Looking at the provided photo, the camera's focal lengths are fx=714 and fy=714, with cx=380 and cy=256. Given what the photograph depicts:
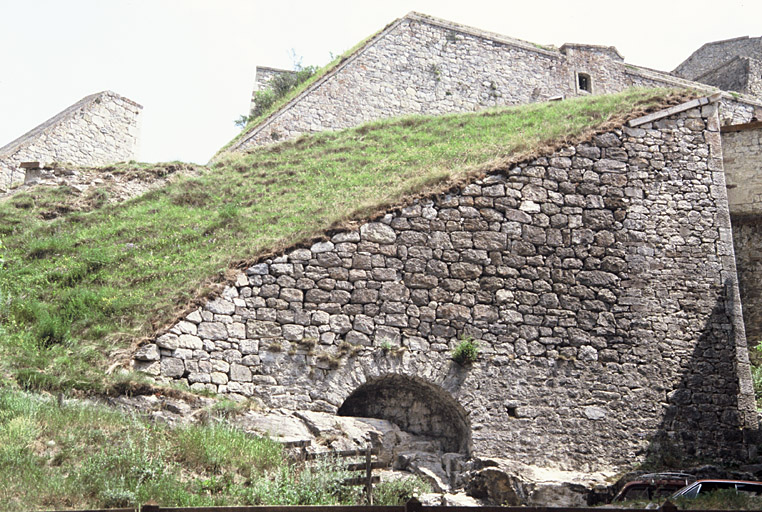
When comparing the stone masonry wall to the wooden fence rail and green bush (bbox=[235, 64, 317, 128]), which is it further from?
green bush (bbox=[235, 64, 317, 128])

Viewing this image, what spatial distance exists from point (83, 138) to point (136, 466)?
50.7 ft

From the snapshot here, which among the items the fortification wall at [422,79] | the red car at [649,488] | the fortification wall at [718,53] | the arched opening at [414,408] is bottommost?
the red car at [649,488]

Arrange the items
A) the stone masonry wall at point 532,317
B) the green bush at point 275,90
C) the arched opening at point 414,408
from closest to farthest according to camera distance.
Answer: the stone masonry wall at point 532,317 < the arched opening at point 414,408 < the green bush at point 275,90

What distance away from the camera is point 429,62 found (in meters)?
24.1

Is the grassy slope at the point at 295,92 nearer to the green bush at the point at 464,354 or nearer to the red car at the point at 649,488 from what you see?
the green bush at the point at 464,354

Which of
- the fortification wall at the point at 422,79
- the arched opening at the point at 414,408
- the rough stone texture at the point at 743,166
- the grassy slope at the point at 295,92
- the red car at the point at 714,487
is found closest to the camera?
the red car at the point at 714,487

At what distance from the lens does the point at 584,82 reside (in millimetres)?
26031

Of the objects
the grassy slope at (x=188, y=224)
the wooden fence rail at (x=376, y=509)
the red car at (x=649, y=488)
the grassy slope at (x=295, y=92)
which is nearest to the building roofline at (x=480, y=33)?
the grassy slope at (x=295, y=92)

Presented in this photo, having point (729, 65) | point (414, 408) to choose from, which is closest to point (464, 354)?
point (414, 408)

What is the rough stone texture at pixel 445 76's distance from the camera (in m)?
21.7

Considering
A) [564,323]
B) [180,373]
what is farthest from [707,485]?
[180,373]

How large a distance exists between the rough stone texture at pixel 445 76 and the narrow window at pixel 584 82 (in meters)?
0.09

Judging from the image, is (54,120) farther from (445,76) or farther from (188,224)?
(445,76)

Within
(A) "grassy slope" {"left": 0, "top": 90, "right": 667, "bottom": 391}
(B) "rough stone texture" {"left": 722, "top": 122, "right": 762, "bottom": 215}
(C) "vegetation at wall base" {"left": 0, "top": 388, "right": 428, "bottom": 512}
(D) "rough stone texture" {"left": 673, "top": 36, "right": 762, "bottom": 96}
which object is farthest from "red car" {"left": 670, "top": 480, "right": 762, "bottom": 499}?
(D) "rough stone texture" {"left": 673, "top": 36, "right": 762, "bottom": 96}
